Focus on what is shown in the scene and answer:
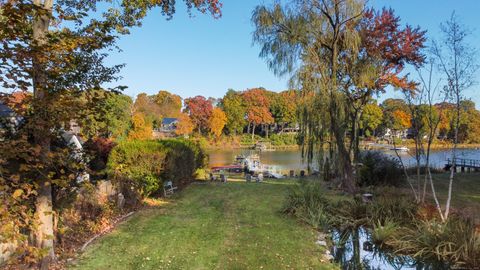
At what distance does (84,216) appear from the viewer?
6.85m

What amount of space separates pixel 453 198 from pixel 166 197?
9330mm

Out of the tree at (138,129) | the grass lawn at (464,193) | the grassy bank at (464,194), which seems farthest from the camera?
the tree at (138,129)

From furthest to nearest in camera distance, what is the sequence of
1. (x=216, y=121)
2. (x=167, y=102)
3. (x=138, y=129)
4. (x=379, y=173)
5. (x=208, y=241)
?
(x=167, y=102), (x=216, y=121), (x=138, y=129), (x=379, y=173), (x=208, y=241)

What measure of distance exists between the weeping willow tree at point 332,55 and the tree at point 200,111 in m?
42.0

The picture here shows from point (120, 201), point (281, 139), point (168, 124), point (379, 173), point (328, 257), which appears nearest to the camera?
point (328, 257)

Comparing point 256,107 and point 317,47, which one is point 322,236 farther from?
point 256,107

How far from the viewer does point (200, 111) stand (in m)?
53.6

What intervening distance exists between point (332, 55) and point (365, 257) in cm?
732

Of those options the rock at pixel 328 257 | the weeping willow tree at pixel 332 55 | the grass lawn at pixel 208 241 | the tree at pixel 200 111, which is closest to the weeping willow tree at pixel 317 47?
the weeping willow tree at pixel 332 55

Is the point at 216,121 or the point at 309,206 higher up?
the point at 216,121

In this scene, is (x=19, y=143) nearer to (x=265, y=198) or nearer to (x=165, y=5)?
(x=165, y=5)

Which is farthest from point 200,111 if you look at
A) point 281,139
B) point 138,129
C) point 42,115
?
point 42,115

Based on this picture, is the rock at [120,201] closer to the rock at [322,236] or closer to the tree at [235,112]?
the rock at [322,236]

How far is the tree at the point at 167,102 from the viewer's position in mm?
70062
